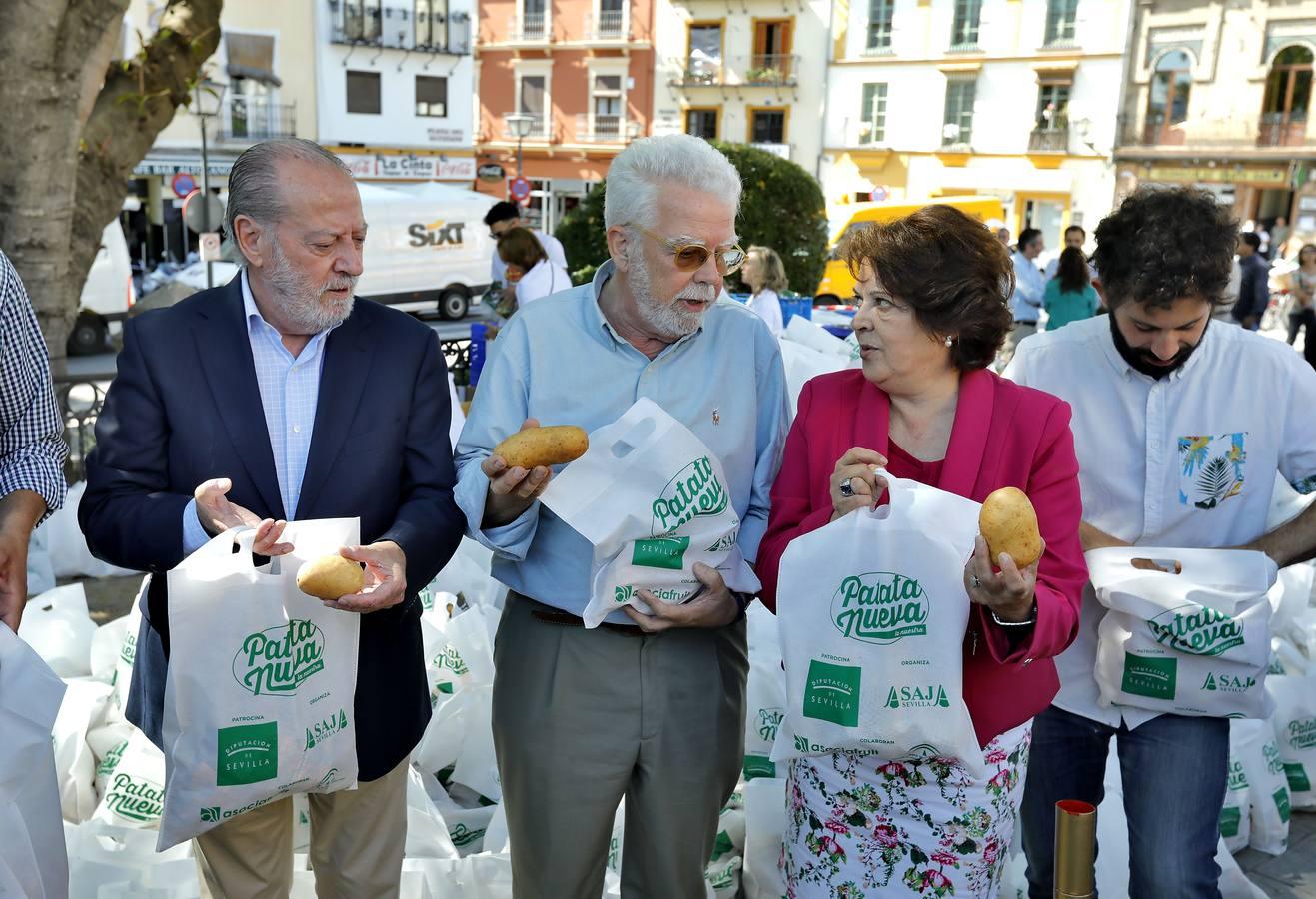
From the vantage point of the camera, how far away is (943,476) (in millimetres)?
1852

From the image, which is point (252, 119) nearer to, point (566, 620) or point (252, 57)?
point (252, 57)

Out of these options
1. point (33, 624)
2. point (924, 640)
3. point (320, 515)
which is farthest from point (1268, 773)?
point (33, 624)

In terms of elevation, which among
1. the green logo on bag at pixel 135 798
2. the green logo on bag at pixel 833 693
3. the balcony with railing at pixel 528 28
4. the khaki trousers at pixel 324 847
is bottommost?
the green logo on bag at pixel 135 798

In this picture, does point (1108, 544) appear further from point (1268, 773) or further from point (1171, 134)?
point (1171, 134)

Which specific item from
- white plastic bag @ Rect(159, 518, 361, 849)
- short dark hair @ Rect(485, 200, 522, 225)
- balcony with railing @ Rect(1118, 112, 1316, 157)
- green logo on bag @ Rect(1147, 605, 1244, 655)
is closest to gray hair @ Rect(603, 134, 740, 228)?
white plastic bag @ Rect(159, 518, 361, 849)

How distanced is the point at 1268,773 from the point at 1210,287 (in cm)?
186

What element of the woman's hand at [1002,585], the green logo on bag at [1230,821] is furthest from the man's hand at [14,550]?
the green logo on bag at [1230,821]

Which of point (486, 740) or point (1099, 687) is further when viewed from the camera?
point (486, 740)

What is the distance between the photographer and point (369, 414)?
2.05 metres

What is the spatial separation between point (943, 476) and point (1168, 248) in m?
0.66

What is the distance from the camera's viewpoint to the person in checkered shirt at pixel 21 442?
73.1 inches

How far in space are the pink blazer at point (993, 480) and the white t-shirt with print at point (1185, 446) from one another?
349 millimetres

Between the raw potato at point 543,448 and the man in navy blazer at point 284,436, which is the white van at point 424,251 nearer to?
the man in navy blazer at point 284,436

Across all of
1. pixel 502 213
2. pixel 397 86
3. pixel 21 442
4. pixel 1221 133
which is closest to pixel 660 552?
pixel 21 442
